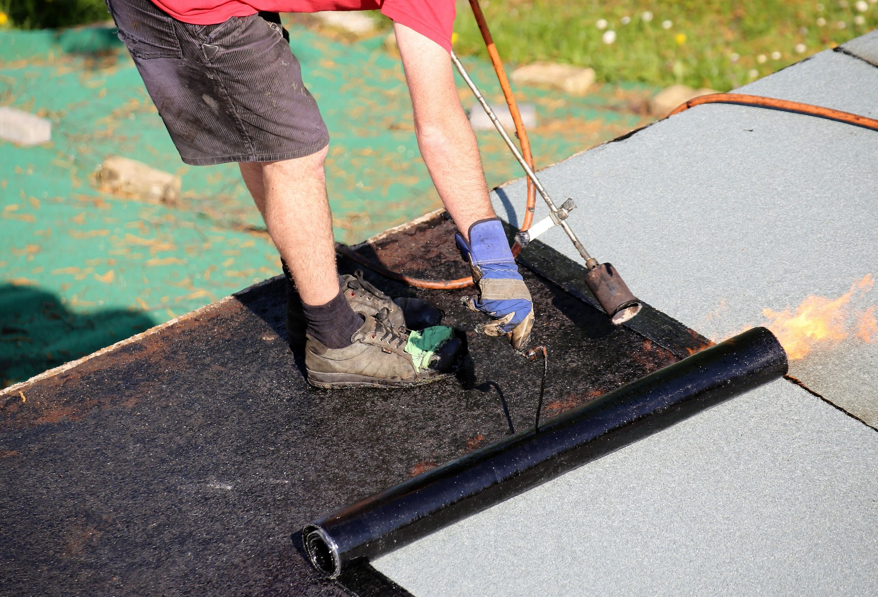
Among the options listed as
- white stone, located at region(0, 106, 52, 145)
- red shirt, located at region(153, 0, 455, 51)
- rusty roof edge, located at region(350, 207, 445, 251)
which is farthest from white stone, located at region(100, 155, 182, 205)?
red shirt, located at region(153, 0, 455, 51)

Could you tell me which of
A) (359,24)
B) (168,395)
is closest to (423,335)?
(168,395)

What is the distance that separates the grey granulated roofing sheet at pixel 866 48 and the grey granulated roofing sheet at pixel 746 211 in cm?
10

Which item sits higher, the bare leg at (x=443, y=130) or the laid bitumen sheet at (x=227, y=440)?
the bare leg at (x=443, y=130)

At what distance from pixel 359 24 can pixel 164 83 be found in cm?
454

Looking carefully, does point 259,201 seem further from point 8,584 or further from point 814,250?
point 814,250

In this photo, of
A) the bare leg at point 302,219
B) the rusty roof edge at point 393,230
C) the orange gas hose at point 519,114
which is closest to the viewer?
the bare leg at point 302,219

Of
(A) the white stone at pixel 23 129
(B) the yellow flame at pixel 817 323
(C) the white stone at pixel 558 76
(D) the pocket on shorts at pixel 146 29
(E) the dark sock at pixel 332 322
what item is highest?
(D) the pocket on shorts at pixel 146 29

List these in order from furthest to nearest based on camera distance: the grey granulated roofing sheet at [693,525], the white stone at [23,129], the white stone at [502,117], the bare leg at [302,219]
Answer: the white stone at [502,117] < the white stone at [23,129] < the bare leg at [302,219] < the grey granulated roofing sheet at [693,525]

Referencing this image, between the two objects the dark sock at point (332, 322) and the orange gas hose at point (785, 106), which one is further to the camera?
the orange gas hose at point (785, 106)

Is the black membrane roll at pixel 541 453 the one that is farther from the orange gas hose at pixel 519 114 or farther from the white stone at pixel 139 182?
the white stone at pixel 139 182

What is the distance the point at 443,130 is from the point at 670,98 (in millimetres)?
3687

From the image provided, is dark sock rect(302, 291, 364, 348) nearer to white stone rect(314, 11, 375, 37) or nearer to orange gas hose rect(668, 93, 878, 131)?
orange gas hose rect(668, 93, 878, 131)

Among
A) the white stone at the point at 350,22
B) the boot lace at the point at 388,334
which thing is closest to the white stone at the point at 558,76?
the white stone at the point at 350,22

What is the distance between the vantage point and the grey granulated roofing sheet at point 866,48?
3.99m
